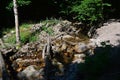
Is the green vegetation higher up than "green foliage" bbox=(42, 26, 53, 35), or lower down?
lower down

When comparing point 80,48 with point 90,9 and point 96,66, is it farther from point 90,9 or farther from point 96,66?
point 96,66

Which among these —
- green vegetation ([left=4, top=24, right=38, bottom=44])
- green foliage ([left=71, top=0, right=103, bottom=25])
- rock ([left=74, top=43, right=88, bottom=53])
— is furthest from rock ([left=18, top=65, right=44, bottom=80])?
green foliage ([left=71, top=0, right=103, bottom=25])

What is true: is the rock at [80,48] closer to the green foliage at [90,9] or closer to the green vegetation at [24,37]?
the green vegetation at [24,37]

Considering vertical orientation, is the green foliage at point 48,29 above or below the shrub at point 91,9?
below

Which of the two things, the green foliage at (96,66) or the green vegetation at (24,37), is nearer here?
the green foliage at (96,66)

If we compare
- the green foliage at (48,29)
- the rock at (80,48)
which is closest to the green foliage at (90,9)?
the green foliage at (48,29)

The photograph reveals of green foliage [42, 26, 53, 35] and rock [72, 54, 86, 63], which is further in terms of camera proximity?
green foliage [42, 26, 53, 35]

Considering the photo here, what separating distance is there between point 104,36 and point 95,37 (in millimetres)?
921

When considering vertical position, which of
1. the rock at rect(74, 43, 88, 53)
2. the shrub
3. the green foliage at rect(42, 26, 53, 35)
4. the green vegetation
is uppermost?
the shrub

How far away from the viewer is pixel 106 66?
31.0 feet

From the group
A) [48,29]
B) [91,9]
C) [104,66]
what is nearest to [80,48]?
[48,29]

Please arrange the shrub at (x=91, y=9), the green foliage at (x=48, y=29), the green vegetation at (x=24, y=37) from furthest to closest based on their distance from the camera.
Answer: the shrub at (x=91, y=9)
the green foliage at (x=48, y=29)
the green vegetation at (x=24, y=37)

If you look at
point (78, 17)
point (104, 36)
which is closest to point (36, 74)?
point (104, 36)

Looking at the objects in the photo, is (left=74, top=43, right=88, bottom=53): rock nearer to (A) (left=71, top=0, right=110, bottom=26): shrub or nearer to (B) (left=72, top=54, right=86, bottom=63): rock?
(B) (left=72, top=54, right=86, bottom=63): rock
